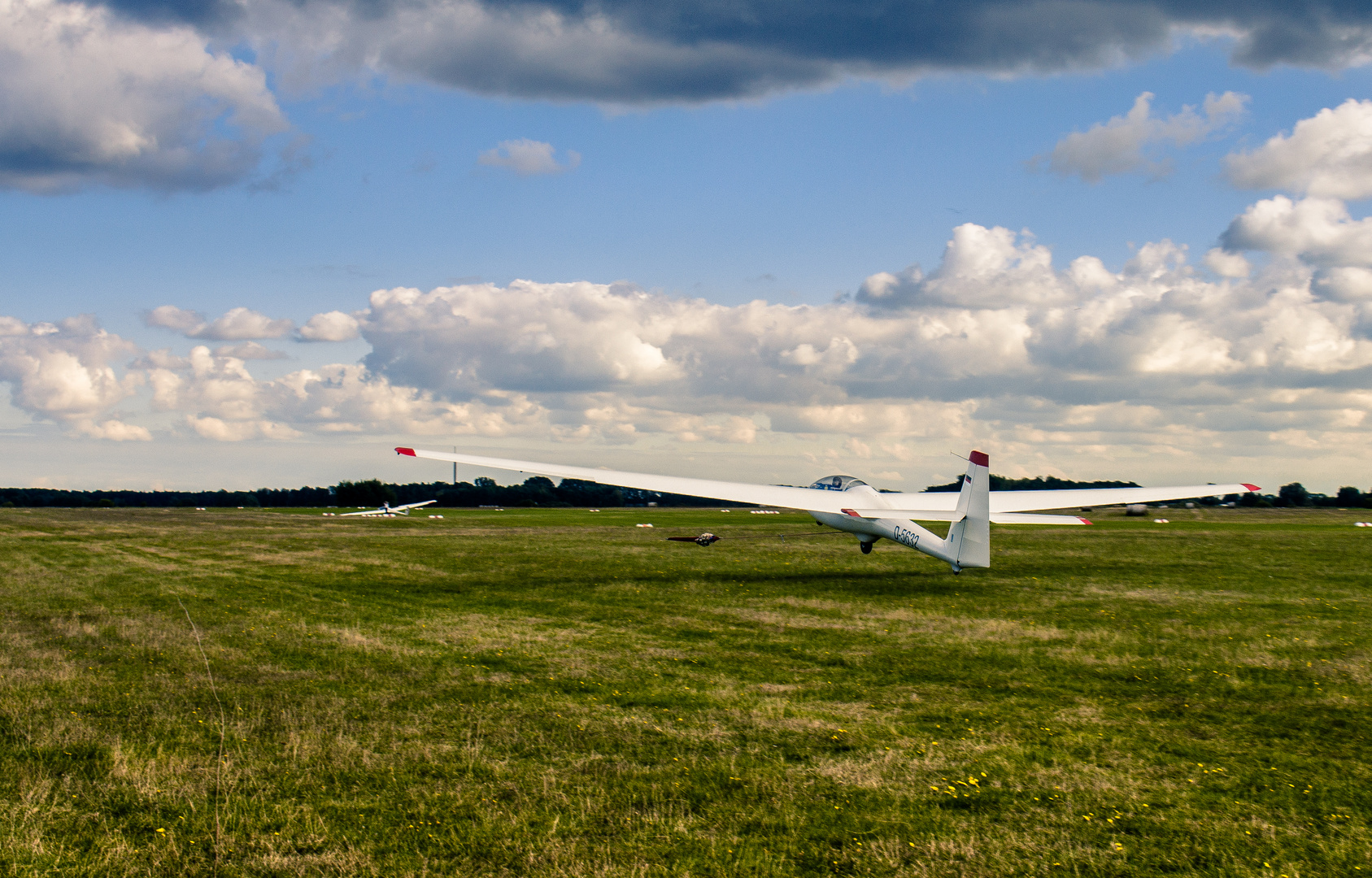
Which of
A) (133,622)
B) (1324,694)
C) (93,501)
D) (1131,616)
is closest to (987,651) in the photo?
(1324,694)

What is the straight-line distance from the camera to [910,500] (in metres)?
24.4

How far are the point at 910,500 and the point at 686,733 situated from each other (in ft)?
56.8

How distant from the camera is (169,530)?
45438mm

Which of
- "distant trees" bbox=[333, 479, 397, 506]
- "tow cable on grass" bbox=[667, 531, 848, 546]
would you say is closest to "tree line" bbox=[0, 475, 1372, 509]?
"distant trees" bbox=[333, 479, 397, 506]

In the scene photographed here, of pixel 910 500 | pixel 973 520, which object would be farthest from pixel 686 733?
pixel 910 500

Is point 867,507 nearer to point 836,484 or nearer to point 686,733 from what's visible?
point 836,484

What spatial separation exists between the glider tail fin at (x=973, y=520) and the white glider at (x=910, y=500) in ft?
0.06

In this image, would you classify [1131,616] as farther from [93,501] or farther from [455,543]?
[93,501]

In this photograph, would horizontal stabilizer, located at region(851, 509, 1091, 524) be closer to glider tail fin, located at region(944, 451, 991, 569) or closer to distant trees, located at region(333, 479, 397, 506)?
glider tail fin, located at region(944, 451, 991, 569)

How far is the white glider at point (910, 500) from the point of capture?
20.2m

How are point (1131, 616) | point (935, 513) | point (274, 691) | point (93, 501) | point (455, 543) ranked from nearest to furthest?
point (274, 691) < point (1131, 616) < point (935, 513) < point (455, 543) < point (93, 501)

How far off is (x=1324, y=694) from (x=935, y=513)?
11.9 metres

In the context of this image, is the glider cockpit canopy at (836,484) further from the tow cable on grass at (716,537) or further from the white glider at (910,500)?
the tow cable on grass at (716,537)

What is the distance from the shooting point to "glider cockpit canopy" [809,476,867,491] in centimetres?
2422
